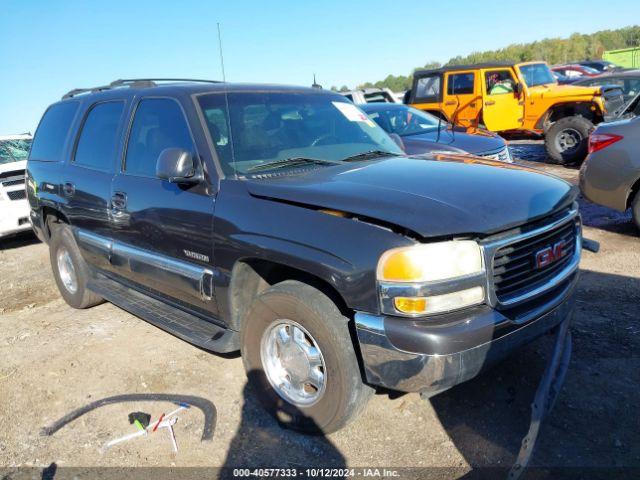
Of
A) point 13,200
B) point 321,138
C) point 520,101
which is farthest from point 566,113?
point 13,200

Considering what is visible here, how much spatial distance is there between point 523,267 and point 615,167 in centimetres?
400

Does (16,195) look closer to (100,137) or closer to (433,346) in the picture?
(100,137)

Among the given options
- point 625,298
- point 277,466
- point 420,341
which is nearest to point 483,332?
point 420,341

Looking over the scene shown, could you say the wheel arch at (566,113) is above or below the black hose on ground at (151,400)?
above

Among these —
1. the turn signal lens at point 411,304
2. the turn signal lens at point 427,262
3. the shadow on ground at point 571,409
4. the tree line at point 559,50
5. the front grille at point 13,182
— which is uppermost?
the tree line at point 559,50

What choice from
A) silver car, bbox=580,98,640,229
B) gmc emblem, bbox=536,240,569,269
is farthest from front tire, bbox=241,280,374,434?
silver car, bbox=580,98,640,229

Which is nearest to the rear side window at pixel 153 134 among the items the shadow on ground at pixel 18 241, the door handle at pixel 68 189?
the door handle at pixel 68 189

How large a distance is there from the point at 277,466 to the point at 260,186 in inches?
57.9

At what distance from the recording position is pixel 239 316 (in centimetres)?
318

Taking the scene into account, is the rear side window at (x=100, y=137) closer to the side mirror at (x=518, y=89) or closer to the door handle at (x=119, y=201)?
the door handle at (x=119, y=201)

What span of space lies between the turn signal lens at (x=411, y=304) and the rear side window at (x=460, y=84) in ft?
37.1

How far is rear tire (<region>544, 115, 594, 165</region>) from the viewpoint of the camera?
10391 millimetres

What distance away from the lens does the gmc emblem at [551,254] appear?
264 centimetres

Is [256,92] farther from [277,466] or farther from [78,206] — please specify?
[277,466]
